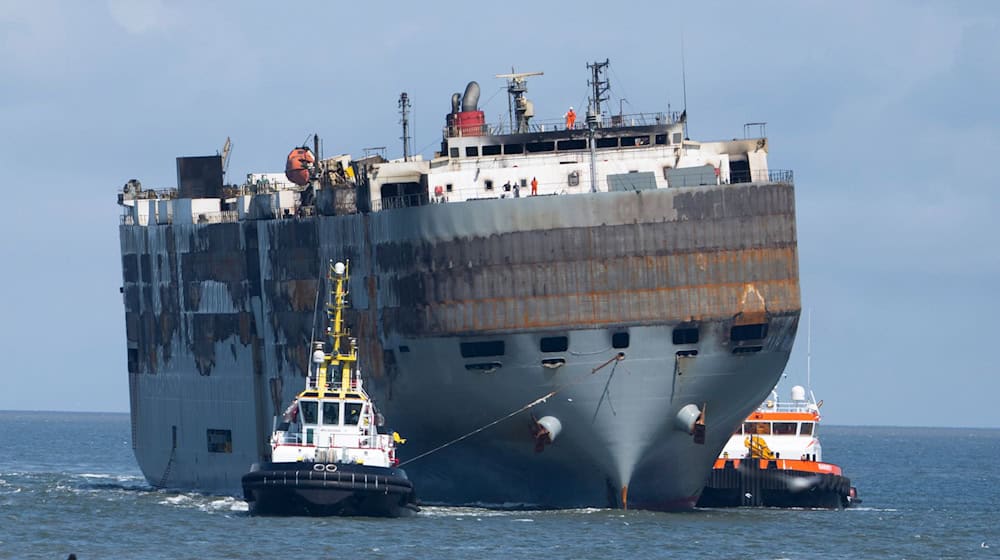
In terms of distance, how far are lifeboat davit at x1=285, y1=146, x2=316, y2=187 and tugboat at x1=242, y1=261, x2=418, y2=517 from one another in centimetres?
1681

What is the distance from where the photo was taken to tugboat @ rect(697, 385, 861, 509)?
7944 centimetres

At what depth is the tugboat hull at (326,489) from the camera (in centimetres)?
6488

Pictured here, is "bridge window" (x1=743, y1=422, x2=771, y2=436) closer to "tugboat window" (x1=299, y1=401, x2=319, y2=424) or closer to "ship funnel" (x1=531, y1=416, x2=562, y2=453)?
"ship funnel" (x1=531, y1=416, x2=562, y2=453)

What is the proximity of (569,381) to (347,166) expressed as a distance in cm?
1549

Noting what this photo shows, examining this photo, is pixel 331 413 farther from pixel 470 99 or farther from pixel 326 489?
pixel 470 99

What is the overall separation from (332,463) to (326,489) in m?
0.81

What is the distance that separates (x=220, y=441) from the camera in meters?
86.2

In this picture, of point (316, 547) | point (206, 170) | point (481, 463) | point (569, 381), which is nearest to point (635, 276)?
point (569, 381)

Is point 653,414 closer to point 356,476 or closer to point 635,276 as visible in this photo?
point 635,276

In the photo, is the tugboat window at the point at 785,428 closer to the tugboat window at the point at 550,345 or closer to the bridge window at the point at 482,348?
the tugboat window at the point at 550,345

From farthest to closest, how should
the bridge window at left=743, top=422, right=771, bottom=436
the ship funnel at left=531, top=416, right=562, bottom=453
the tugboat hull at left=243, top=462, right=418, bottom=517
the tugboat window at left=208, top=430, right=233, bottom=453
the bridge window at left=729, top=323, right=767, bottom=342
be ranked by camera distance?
the tugboat window at left=208, top=430, right=233, bottom=453 → the bridge window at left=743, top=422, right=771, bottom=436 → the bridge window at left=729, top=323, right=767, bottom=342 → the ship funnel at left=531, top=416, right=562, bottom=453 → the tugboat hull at left=243, top=462, right=418, bottom=517

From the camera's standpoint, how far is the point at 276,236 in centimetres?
8000

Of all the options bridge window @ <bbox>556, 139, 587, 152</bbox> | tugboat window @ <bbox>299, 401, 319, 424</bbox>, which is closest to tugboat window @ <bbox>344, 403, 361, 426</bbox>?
tugboat window @ <bbox>299, 401, 319, 424</bbox>

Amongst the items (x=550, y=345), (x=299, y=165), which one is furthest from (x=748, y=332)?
(x=299, y=165)
